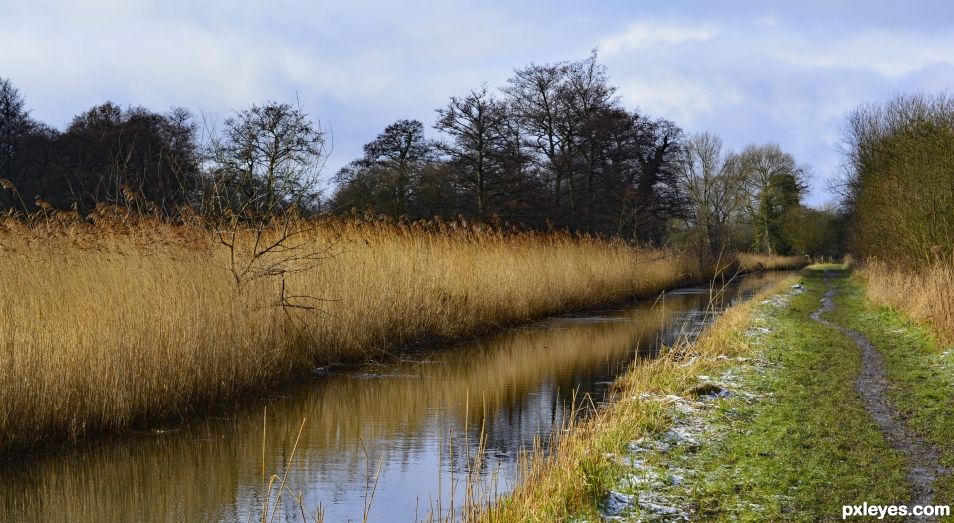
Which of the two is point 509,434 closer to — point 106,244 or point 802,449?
point 802,449

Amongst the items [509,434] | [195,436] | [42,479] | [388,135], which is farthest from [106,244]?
[388,135]

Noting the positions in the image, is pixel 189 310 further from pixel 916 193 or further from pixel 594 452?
pixel 916 193

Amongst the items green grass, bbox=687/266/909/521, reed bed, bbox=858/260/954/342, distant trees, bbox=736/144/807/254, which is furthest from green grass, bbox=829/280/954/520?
distant trees, bbox=736/144/807/254

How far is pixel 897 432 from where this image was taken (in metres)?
6.50

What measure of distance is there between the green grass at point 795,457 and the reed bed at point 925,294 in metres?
2.94

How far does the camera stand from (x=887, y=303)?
1752cm

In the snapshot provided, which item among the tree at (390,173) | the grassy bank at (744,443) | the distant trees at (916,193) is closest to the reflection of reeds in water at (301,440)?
the grassy bank at (744,443)

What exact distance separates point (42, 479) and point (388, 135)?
37.6 m

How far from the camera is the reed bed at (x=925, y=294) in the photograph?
450 inches

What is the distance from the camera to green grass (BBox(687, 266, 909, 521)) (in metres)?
4.85

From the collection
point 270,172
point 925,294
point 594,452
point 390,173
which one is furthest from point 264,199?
point 390,173

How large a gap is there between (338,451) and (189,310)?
2.66 metres

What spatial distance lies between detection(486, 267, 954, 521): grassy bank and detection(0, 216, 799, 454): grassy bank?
3.95 metres

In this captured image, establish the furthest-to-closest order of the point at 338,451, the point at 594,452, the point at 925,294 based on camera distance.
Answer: the point at 925,294 < the point at 338,451 < the point at 594,452
